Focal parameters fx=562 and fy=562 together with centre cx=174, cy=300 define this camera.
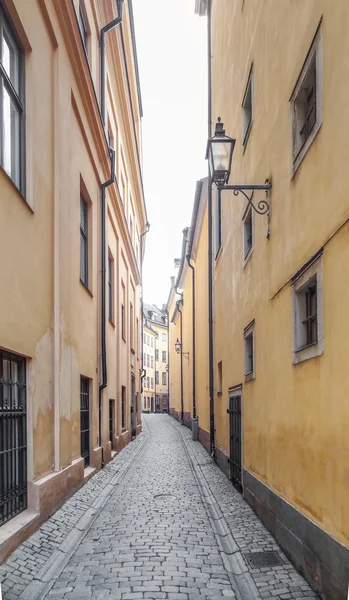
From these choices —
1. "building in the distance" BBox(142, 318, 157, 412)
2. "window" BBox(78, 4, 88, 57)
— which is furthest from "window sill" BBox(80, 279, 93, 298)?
"building in the distance" BBox(142, 318, 157, 412)

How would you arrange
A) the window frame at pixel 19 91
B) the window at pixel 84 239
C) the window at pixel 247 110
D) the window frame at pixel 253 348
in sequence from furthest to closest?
the window at pixel 84 239, the window at pixel 247 110, the window frame at pixel 253 348, the window frame at pixel 19 91

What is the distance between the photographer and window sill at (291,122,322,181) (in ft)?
16.2

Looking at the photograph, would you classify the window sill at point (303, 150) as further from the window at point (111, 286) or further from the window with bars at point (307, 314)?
the window at point (111, 286)

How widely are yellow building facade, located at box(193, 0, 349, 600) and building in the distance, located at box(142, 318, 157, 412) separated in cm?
5383

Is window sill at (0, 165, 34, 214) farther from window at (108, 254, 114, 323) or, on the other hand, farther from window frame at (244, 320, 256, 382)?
window at (108, 254, 114, 323)

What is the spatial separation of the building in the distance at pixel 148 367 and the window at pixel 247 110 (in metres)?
54.3

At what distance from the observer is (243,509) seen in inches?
324

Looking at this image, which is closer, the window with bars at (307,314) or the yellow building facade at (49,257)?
the window with bars at (307,314)

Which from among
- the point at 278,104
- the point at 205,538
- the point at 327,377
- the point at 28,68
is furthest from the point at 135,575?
the point at 28,68

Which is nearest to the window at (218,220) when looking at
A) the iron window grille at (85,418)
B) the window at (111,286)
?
the window at (111,286)

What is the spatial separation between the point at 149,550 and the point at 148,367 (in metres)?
59.6

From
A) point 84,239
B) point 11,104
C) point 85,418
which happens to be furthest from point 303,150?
point 85,418

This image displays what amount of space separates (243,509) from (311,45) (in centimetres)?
623

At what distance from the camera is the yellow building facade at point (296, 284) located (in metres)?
4.28
